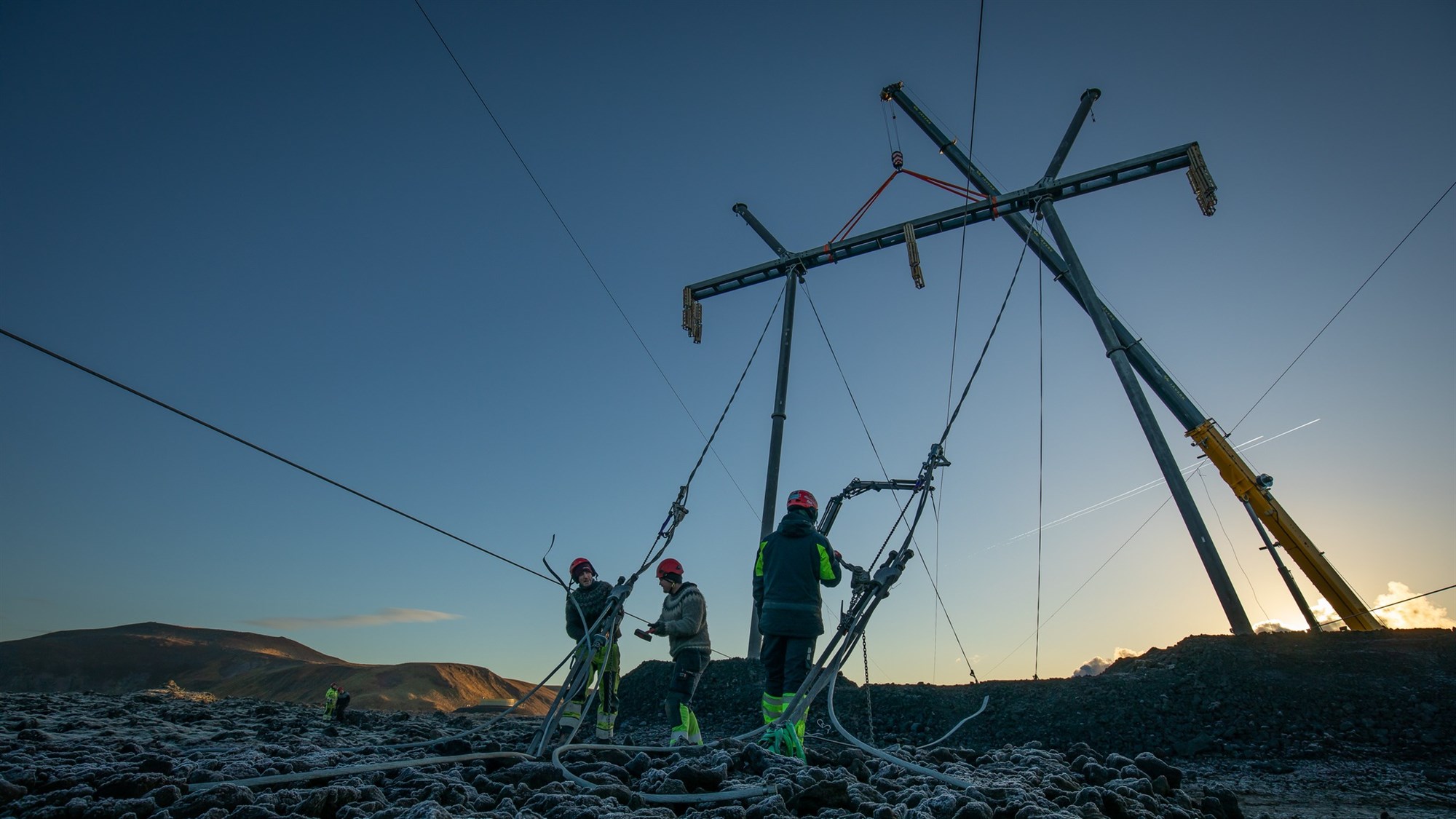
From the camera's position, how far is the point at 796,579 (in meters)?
5.78

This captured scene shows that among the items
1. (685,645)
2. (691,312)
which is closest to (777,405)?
(691,312)

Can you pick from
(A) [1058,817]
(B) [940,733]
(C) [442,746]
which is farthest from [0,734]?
(B) [940,733]

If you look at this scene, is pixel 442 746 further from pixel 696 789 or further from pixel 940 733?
pixel 940 733

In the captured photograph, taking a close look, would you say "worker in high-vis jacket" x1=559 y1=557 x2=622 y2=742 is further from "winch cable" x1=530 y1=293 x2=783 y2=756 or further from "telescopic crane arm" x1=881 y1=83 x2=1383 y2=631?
"telescopic crane arm" x1=881 y1=83 x2=1383 y2=631

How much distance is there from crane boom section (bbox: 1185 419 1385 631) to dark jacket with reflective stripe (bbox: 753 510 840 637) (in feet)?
29.3

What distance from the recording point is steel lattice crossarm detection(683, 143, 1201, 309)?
1098cm

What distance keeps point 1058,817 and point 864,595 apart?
239cm

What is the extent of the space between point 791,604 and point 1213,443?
30.9ft

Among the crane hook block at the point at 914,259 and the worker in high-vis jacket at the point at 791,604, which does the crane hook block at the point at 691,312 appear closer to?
the crane hook block at the point at 914,259

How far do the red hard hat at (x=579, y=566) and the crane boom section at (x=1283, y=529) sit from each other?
10.3 metres

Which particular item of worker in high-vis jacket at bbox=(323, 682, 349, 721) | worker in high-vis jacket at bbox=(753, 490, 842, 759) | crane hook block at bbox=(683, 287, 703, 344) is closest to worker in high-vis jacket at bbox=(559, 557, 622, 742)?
worker in high-vis jacket at bbox=(753, 490, 842, 759)

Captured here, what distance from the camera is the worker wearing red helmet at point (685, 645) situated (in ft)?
20.8

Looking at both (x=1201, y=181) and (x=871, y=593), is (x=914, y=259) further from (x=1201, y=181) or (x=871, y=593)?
(x=871, y=593)

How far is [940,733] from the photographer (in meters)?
8.23
